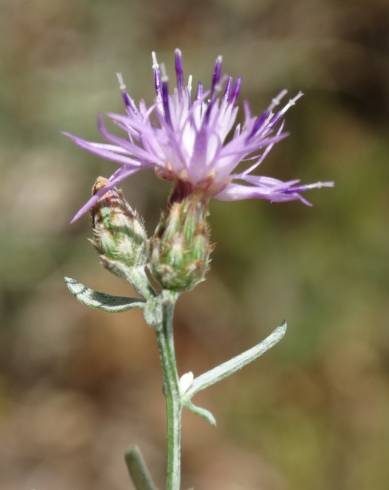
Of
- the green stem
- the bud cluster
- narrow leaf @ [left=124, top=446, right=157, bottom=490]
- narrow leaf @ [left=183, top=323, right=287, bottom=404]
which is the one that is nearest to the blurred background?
narrow leaf @ [left=183, top=323, right=287, bottom=404]

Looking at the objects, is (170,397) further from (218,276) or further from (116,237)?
(218,276)

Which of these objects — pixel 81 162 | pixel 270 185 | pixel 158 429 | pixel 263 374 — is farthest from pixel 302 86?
pixel 270 185

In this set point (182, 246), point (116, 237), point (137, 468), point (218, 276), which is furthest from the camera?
point (218, 276)

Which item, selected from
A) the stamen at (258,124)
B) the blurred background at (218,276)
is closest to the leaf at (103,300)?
the stamen at (258,124)

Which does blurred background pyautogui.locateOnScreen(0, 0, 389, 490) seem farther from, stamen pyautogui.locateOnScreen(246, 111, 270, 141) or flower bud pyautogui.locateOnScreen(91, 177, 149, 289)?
stamen pyautogui.locateOnScreen(246, 111, 270, 141)

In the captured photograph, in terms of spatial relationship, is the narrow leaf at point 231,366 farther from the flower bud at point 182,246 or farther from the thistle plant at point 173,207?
the flower bud at point 182,246

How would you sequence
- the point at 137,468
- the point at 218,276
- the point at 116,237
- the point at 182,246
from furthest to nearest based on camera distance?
the point at 218,276
the point at 116,237
the point at 182,246
the point at 137,468

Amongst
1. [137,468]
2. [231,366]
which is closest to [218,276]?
[231,366]

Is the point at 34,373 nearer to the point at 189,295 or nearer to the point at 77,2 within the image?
the point at 189,295
